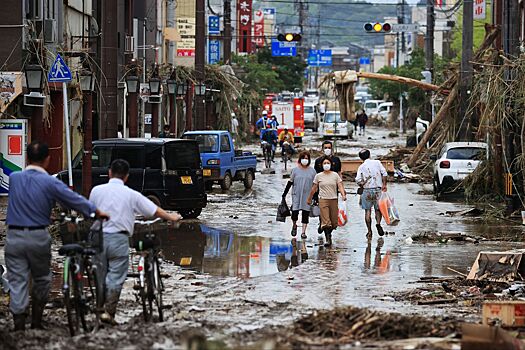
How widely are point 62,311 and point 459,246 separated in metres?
9.61

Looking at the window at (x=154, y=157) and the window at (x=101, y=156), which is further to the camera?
the window at (x=101, y=156)

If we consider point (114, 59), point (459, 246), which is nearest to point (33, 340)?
point (459, 246)

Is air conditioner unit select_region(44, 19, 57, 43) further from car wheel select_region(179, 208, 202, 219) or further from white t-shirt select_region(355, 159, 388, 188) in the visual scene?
white t-shirt select_region(355, 159, 388, 188)

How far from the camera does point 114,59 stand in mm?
25594

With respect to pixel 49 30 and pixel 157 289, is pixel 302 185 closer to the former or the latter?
pixel 157 289

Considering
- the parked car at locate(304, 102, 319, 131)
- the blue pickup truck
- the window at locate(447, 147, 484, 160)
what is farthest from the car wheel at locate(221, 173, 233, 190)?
the parked car at locate(304, 102, 319, 131)

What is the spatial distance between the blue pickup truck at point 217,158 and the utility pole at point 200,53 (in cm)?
1010

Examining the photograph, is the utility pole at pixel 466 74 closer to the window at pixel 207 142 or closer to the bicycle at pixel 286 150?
the window at pixel 207 142

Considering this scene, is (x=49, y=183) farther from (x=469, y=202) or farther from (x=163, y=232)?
(x=469, y=202)

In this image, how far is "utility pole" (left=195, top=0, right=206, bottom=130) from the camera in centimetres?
4253

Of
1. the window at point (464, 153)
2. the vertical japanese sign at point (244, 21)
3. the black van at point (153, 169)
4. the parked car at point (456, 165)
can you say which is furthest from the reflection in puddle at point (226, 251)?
the vertical japanese sign at point (244, 21)

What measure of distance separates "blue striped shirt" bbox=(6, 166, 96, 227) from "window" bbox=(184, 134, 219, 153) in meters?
21.1

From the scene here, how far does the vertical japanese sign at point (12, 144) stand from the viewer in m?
27.7

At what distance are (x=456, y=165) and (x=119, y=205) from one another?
66.4ft
